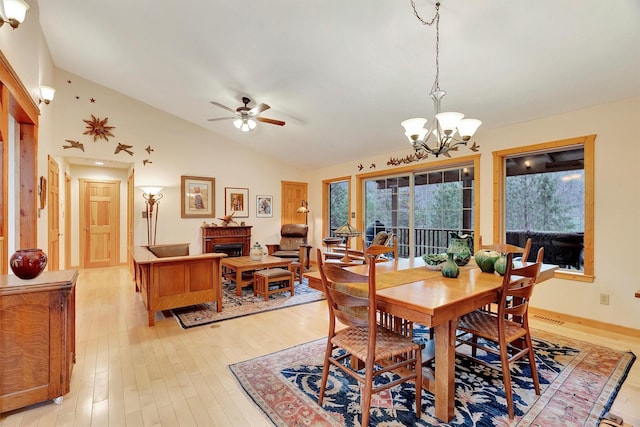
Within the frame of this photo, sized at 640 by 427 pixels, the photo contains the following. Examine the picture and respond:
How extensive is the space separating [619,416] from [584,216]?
2.36 m

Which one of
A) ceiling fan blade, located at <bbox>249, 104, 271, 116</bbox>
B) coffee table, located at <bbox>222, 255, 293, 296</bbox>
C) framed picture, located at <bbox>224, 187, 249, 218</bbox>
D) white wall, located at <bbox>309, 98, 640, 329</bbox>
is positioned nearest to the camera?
white wall, located at <bbox>309, 98, 640, 329</bbox>

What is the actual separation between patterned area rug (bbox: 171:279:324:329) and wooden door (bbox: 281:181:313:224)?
2.84 metres

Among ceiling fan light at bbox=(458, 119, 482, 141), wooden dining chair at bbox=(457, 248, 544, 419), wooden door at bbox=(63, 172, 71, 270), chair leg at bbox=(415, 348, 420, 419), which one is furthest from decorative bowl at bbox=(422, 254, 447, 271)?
wooden door at bbox=(63, 172, 71, 270)

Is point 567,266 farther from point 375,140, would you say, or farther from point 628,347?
point 375,140

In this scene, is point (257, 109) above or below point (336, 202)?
above

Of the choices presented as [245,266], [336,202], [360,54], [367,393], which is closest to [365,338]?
[367,393]

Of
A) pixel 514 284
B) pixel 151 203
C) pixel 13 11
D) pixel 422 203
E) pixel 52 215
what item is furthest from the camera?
pixel 151 203

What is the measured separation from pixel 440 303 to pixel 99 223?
7.84 m

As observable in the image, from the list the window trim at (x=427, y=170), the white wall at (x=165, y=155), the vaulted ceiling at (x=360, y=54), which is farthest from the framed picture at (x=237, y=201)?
the window trim at (x=427, y=170)

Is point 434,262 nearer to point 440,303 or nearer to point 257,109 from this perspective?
point 440,303

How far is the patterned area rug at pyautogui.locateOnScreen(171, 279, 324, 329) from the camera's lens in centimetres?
361

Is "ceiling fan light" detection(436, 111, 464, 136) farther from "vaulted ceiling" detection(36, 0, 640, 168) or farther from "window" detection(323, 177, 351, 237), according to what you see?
"window" detection(323, 177, 351, 237)

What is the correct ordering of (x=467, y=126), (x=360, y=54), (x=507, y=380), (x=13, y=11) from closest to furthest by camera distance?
(x=507, y=380) → (x=13, y=11) → (x=467, y=126) → (x=360, y=54)

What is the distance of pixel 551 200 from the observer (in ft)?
12.6
